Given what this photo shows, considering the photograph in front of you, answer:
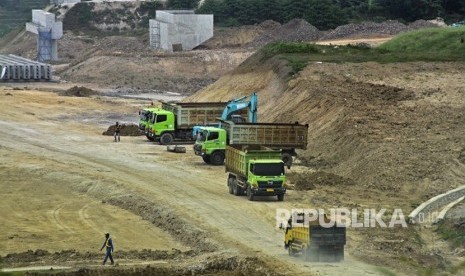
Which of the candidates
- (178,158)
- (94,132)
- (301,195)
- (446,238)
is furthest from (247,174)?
(94,132)

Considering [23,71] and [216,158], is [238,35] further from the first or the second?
[216,158]

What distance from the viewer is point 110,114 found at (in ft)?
270

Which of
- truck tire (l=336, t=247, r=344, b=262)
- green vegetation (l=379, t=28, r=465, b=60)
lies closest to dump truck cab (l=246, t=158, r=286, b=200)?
truck tire (l=336, t=247, r=344, b=262)

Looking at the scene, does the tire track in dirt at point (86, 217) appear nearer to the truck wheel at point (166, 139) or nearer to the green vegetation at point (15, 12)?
the truck wheel at point (166, 139)

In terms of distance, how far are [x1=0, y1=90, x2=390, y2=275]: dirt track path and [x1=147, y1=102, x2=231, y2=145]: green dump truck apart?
40.4 inches

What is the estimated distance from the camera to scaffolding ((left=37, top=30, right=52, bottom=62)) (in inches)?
4967

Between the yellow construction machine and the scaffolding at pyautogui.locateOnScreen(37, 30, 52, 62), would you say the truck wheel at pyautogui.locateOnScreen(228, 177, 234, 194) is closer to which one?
the yellow construction machine

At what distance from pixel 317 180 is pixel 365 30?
70.2 metres

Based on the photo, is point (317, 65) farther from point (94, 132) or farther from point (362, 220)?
point (362, 220)

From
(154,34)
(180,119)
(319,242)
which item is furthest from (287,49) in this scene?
(319,242)

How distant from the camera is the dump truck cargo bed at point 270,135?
52.8 metres

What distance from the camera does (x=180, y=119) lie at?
6338 cm

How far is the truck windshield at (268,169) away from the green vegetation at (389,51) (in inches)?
1178

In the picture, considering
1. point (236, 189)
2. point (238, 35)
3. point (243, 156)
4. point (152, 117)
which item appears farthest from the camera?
point (238, 35)
